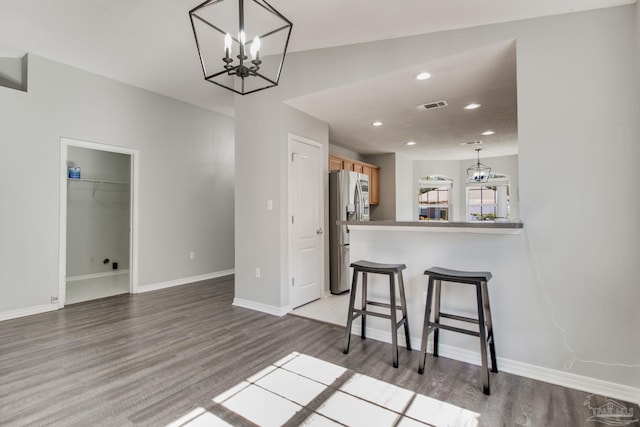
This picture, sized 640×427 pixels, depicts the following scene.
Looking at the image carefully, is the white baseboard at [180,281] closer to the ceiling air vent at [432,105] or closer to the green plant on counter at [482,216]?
the ceiling air vent at [432,105]

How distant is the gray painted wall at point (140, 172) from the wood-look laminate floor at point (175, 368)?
2.42 ft

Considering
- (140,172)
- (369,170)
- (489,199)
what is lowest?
(489,199)

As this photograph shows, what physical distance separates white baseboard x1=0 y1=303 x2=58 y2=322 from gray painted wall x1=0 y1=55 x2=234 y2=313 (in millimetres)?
42

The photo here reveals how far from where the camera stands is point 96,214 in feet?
18.4

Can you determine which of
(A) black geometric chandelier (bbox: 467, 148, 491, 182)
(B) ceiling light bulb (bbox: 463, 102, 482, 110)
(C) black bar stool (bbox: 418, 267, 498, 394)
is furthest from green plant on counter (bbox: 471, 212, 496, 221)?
(C) black bar stool (bbox: 418, 267, 498, 394)

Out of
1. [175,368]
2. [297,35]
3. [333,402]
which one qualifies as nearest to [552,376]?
[333,402]

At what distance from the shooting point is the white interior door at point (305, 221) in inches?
149

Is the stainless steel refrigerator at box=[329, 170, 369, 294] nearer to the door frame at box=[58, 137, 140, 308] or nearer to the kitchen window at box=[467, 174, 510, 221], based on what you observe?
the door frame at box=[58, 137, 140, 308]

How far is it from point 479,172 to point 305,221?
17.4 feet

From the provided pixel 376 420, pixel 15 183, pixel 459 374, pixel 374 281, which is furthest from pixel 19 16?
pixel 459 374

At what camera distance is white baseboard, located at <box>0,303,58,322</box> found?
3377 millimetres

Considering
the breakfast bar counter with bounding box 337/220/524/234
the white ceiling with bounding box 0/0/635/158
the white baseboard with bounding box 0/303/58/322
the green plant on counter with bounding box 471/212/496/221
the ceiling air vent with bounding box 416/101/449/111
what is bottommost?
the white baseboard with bounding box 0/303/58/322

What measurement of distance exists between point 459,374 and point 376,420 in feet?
2.83

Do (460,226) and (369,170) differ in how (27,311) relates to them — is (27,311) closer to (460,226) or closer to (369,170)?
(460,226)
